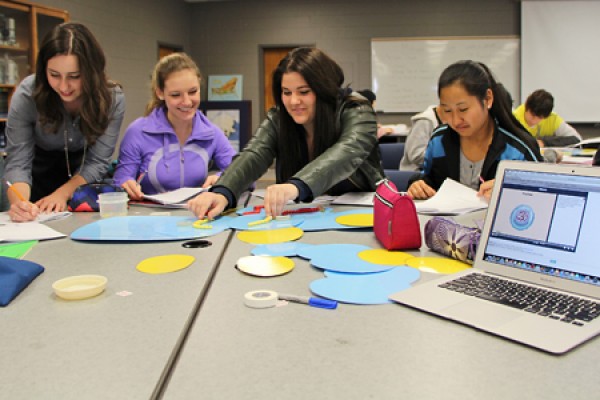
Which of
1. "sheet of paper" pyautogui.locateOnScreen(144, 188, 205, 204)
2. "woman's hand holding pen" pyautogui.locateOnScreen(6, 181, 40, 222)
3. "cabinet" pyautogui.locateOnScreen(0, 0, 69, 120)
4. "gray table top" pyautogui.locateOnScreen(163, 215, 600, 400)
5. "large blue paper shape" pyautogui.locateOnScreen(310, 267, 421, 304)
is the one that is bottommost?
"gray table top" pyautogui.locateOnScreen(163, 215, 600, 400)

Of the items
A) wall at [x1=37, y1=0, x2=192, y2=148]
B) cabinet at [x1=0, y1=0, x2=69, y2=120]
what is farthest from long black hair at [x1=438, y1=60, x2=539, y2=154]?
wall at [x1=37, y1=0, x2=192, y2=148]

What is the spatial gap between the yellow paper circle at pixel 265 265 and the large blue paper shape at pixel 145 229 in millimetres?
296

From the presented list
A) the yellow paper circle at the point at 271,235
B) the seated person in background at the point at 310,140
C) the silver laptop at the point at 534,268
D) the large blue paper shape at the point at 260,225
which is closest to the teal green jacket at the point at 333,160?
the seated person in background at the point at 310,140

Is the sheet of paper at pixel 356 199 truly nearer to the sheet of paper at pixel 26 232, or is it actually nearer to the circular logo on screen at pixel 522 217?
the circular logo on screen at pixel 522 217

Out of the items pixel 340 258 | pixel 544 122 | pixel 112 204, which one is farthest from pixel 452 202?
pixel 544 122

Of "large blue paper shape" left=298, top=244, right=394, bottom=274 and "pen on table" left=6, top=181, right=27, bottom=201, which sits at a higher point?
"pen on table" left=6, top=181, right=27, bottom=201

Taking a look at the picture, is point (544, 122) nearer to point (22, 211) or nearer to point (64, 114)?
point (64, 114)

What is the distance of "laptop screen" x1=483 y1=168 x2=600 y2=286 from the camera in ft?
2.93

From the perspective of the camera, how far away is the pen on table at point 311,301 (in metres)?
0.87

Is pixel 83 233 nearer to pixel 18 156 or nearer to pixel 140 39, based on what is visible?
pixel 18 156

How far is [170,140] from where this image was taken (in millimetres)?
2195

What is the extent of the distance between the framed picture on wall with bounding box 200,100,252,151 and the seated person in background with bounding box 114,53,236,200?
4322mm

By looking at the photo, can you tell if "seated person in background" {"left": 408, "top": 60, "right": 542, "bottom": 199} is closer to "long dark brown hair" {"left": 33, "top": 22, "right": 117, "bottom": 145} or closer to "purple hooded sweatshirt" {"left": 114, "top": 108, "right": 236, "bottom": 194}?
"purple hooded sweatshirt" {"left": 114, "top": 108, "right": 236, "bottom": 194}

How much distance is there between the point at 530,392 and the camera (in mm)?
601
